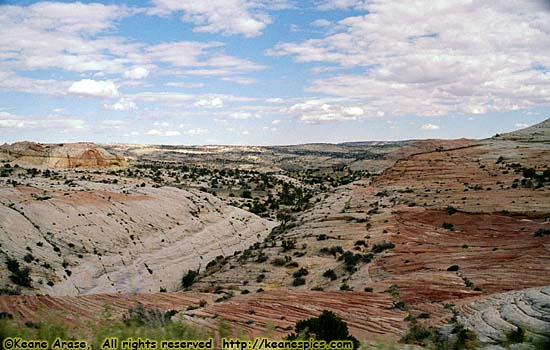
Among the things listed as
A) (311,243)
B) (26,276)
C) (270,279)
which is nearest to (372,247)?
(311,243)

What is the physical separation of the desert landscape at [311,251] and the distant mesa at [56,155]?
1330 mm

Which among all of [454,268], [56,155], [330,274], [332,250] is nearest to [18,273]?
[330,274]

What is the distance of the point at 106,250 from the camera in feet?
105

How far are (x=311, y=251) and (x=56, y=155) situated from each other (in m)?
46.0

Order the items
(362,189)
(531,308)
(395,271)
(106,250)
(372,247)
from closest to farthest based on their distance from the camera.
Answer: (531,308) < (395,271) < (372,247) < (106,250) < (362,189)

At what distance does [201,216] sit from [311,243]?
17.7 metres

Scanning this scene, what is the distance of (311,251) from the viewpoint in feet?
90.3

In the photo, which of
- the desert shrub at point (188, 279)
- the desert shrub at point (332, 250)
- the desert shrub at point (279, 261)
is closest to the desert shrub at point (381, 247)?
the desert shrub at point (332, 250)

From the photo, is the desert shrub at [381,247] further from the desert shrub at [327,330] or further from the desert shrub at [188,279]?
the desert shrub at [327,330]

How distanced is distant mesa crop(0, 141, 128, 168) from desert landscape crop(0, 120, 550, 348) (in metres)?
1.33

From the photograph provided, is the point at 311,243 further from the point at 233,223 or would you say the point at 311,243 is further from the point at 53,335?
the point at 53,335

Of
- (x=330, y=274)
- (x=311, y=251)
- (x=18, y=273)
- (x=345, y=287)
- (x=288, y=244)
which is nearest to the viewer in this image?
(x=345, y=287)

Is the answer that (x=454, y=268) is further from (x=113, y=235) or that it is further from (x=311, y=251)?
(x=113, y=235)

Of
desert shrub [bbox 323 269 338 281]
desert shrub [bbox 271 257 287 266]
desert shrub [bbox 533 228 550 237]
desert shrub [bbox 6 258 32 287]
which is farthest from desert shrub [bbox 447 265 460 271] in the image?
desert shrub [bbox 6 258 32 287]
